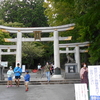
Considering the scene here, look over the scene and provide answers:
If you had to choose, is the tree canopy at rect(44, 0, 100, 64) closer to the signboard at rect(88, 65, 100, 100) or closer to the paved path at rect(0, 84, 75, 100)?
the signboard at rect(88, 65, 100, 100)

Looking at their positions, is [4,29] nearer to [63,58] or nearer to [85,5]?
[85,5]

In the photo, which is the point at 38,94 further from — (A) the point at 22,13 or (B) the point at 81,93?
(A) the point at 22,13

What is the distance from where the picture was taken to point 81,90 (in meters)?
3.75

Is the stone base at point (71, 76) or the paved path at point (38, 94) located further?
the stone base at point (71, 76)

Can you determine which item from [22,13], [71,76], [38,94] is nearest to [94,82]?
[38,94]

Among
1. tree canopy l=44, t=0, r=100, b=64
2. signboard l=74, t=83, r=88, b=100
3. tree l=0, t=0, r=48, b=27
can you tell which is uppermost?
tree l=0, t=0, r=48, b=27

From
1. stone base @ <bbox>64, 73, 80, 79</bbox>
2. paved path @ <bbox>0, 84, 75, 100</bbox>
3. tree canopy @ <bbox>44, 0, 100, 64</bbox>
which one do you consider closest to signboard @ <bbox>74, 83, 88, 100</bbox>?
paved path @ <bbox>0, 84, 75, 100</bbox>

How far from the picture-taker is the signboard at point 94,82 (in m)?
3.54

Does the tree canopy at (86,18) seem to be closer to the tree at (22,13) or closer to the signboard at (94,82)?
the signboard at (94,82)

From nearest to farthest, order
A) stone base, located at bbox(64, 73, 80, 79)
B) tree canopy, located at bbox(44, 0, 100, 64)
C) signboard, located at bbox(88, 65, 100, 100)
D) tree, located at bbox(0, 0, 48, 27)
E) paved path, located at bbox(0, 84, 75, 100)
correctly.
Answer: signboard, located at bbox(88, 65, 100, 100) → tree canopy, located at bbox(44, 0, 100, 64) → paved path, located at bbox(0, 84, 75, 100) → stone base, located at bbox(64, 73, 80, 79) → tree, located at bbox(0, 0, 48, 27)

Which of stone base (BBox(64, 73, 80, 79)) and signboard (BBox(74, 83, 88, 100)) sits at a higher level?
signboard (BBox(74, 83, 88, 100))

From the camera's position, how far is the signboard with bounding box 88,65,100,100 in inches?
139

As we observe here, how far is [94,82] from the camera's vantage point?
3.62m

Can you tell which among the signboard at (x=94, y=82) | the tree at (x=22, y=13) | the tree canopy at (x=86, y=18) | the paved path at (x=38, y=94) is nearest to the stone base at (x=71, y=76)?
the tree canopy at (x=86, y=18)
